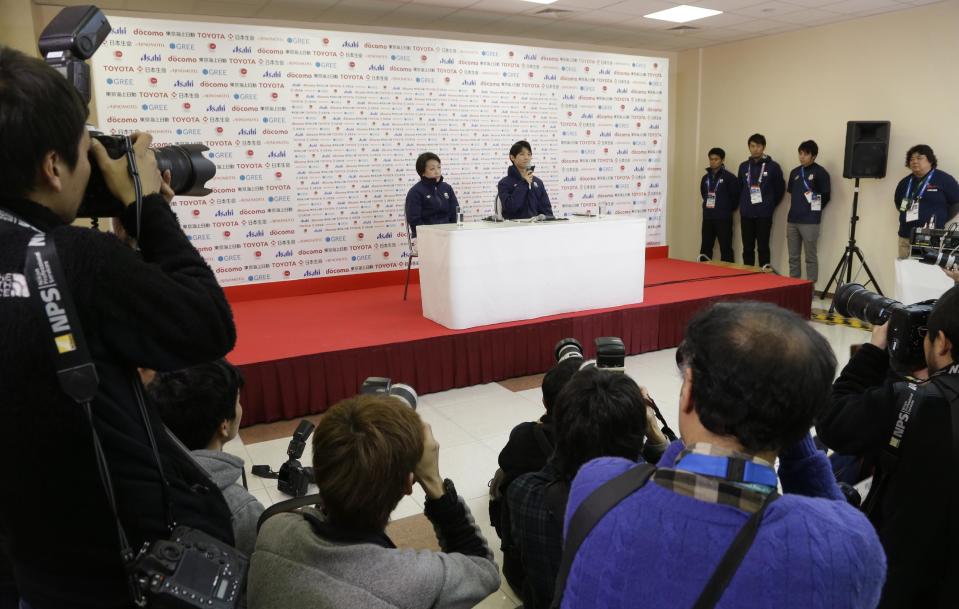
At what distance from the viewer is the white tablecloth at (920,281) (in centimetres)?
390

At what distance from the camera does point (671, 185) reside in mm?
8562

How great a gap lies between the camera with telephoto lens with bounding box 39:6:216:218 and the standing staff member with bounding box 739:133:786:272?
22.4 feet

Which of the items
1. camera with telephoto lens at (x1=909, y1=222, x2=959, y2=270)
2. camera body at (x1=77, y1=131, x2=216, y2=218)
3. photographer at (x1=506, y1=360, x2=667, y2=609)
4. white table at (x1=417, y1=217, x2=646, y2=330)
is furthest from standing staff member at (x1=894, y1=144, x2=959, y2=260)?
camera body at (x1=77, y1=131, x2=216, y2=218)

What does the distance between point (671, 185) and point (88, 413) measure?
8553mm

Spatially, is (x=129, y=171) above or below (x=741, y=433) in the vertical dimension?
above

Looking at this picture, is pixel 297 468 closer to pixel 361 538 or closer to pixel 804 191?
pixel 361 538

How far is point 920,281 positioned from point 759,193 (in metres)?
3.15

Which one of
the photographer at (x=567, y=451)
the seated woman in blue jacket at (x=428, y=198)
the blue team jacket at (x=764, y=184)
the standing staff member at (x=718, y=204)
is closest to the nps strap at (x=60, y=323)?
the photographer at (x=567, y=451)

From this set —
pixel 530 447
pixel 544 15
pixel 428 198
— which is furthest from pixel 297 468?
pixel 544 15

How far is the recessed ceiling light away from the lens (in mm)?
5848

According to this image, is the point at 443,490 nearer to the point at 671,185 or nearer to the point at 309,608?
the point at 309,608

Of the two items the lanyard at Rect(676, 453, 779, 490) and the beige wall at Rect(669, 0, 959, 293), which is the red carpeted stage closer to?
the beige wall at Rect(669, 0, 959, 293)

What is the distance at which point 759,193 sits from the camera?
699 cm

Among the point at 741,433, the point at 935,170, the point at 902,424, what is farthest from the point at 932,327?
the point at 935,170
